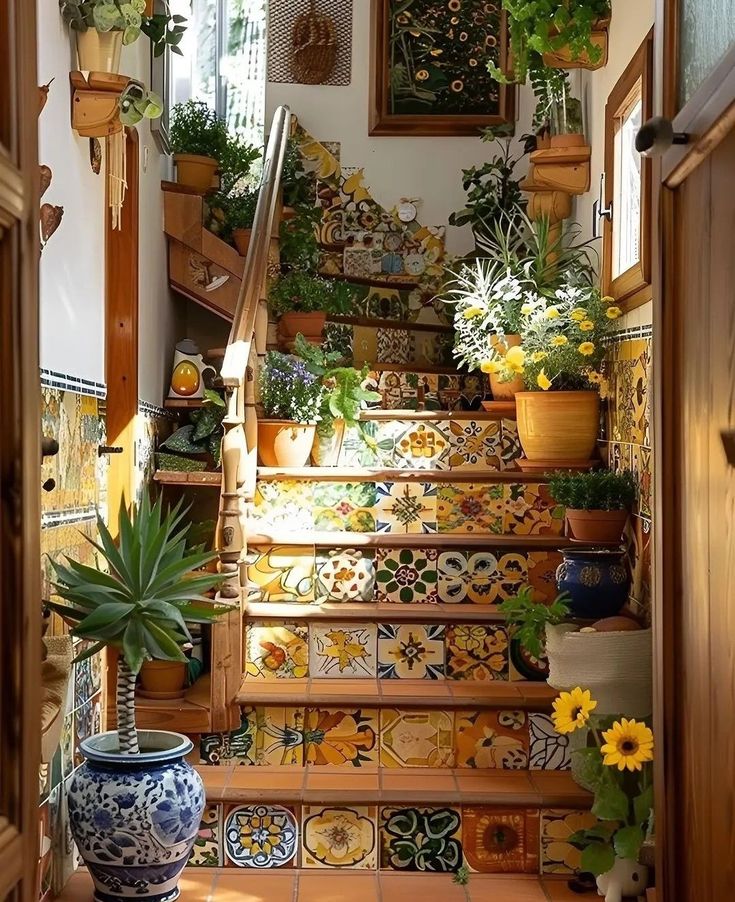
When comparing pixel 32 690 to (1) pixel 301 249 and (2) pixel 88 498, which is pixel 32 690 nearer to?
(2) pixel 88 498

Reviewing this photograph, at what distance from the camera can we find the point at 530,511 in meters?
4.22

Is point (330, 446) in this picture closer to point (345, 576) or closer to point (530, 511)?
point (345, 576)

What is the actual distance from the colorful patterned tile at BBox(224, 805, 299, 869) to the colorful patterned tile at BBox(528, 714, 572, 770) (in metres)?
0.79

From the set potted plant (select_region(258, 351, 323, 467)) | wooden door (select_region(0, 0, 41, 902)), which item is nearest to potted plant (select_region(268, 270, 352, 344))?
potted plant (select_region(258, 351, 323, 467))

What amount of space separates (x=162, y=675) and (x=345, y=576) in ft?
2.46

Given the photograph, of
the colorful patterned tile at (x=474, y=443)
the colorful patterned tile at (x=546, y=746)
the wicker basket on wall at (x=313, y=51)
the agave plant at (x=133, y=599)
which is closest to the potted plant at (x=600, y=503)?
the colorful patterned tile at (x=546, y=746)

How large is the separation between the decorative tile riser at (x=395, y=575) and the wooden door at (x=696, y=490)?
2.43 m

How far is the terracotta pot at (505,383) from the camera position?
14.6 ft

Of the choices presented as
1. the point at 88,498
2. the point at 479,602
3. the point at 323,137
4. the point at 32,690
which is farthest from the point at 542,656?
the point at 323,137

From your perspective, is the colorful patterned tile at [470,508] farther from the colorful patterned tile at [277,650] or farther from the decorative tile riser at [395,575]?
the colorful patterned tile at [277,650]

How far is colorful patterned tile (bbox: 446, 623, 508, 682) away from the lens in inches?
150

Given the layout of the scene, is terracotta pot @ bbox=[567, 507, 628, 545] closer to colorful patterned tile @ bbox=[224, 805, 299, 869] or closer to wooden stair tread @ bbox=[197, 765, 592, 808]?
wooden stair tread @ bbox=[197, 765, 592, 808]

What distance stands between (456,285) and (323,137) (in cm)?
115

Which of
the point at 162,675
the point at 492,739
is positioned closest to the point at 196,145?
the point at 162,675
